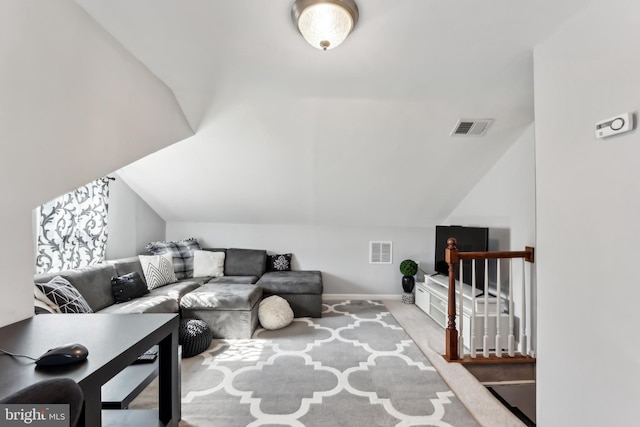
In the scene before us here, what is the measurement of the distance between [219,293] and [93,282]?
1.10m

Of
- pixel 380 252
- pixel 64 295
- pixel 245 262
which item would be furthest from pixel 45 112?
pixel 380 252

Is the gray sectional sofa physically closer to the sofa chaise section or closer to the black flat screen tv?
the sofa chaise section

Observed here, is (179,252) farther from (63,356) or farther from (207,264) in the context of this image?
(63,356)

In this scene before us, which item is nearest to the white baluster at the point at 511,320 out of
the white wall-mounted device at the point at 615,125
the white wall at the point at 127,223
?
the white wall-mounted device at the point at 615,125

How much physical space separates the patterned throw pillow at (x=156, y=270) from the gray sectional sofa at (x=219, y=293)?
0.24ft

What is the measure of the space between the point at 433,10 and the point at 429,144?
1.80 m

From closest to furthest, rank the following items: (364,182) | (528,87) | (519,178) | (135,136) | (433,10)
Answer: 1. (433,10)
2. (135,136)
3. (528,87)
4. (519,178)
5. (364,182)

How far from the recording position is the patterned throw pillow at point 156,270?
11.5ft

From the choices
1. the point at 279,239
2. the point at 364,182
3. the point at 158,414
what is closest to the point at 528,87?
the point at 364,182

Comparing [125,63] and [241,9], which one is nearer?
[241,9]

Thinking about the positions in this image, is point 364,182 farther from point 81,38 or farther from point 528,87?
point 81,38

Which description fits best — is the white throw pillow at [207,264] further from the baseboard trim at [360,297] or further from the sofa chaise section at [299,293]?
the baseboard trim at [360,297]

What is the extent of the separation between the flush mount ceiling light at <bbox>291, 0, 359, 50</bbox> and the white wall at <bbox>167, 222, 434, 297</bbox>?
339 cm

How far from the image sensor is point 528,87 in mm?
2166
